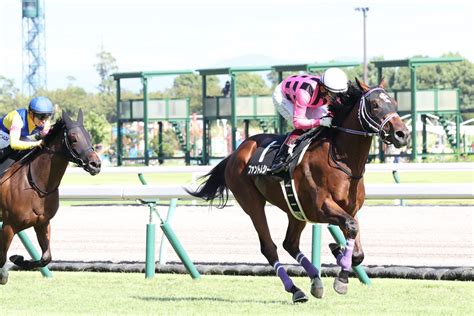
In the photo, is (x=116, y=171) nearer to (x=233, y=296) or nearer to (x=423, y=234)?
(x=423, y=234)

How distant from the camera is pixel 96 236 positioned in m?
13.5

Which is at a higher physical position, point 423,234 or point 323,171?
point 323,171

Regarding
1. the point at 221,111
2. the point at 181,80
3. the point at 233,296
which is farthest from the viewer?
the point at 181,80

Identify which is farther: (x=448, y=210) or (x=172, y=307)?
(x=448, y=210)

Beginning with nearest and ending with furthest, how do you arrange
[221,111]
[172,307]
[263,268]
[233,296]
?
[172,307] → [233,296] → [263,268] → [221,111]

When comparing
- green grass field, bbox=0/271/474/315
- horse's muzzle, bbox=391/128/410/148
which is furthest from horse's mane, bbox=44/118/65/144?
horse's muzzle, bbox=391/128/410/148

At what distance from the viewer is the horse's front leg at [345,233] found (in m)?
7.58

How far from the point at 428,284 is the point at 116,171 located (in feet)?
30.3

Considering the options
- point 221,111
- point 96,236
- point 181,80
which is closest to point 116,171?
point 96,236

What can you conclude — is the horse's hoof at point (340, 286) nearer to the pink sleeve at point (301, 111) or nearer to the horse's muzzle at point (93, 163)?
the pink sleeve at point (301, 111)

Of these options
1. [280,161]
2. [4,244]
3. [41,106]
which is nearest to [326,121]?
[280,161]

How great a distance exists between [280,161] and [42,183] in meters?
1.93

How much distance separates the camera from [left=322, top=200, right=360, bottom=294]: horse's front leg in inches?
298

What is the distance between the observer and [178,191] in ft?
32.1
